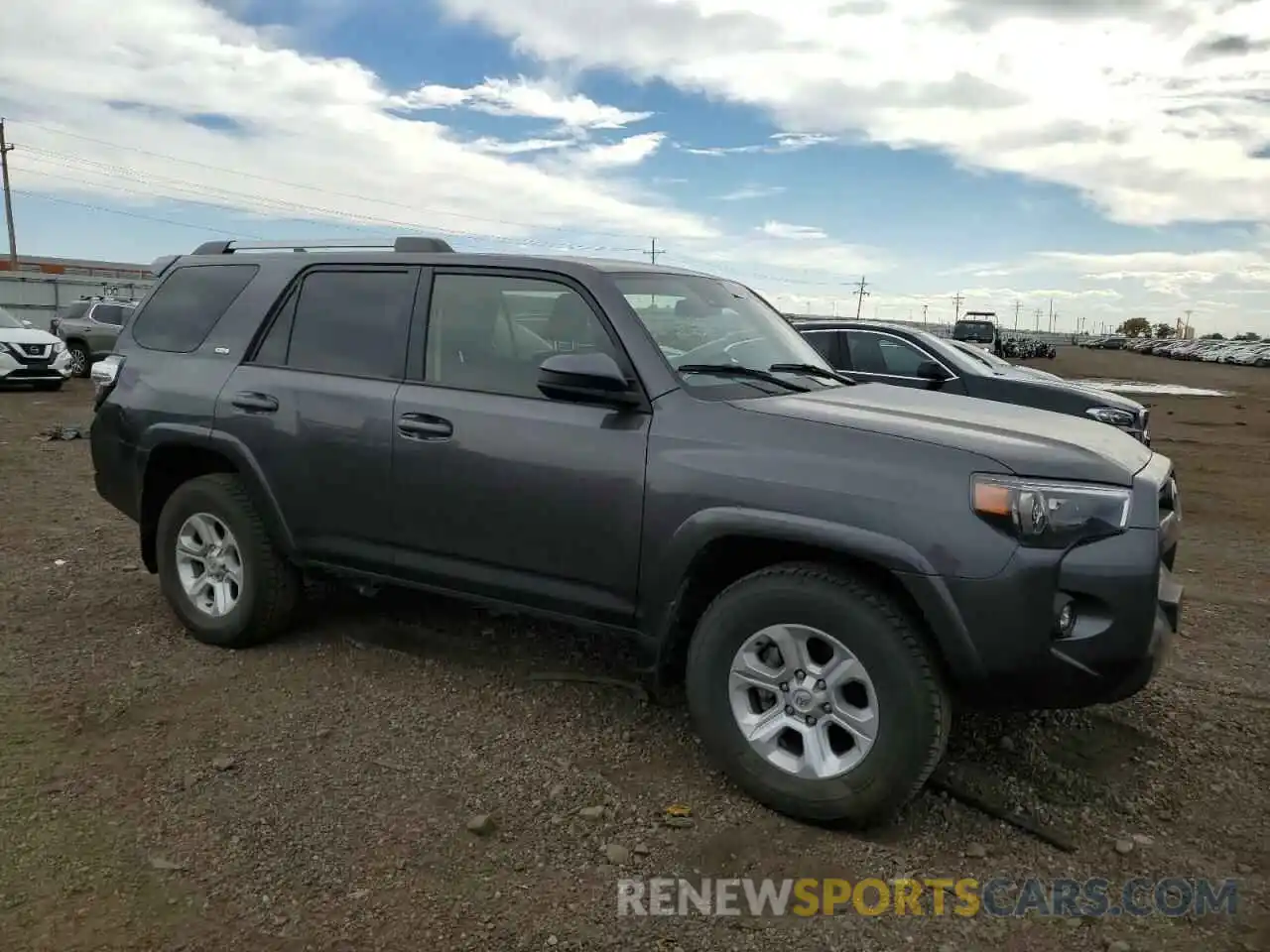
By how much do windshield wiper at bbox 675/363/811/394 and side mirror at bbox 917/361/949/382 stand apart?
5550 mm

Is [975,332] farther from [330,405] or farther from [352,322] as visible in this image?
[330,405]

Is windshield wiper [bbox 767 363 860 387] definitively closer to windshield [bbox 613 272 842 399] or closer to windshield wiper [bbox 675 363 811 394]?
windshield [bbox 613 272 842 399]

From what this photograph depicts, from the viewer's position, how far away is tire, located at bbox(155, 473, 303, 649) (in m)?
4.52

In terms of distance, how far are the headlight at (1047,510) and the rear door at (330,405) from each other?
234 cm

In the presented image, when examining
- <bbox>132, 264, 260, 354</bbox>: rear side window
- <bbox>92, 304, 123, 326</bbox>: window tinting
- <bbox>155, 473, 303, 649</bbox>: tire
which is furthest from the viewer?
<bbox>92, 304, 123, 326</bbox>: window tinting

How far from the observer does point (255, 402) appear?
14.6ft

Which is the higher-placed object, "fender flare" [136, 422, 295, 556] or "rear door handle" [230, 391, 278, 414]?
"rear door handle" [230, 391, 278, 414]

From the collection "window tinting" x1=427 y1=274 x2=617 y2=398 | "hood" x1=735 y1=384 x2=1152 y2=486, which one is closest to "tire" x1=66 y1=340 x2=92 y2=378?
"window tinting" x1=427 y1=274 x2=617 y2=398

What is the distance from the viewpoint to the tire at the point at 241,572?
4520 millimetres

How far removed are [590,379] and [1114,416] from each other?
6.94 meters

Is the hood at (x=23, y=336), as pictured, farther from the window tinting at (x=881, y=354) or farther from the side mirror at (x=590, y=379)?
the side mirror at (x=590, y=379)

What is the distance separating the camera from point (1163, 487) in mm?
3285

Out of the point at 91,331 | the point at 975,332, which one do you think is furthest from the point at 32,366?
the point at 975,332

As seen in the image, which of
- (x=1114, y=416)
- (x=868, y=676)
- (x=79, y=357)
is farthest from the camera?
(x=79, y=357)
